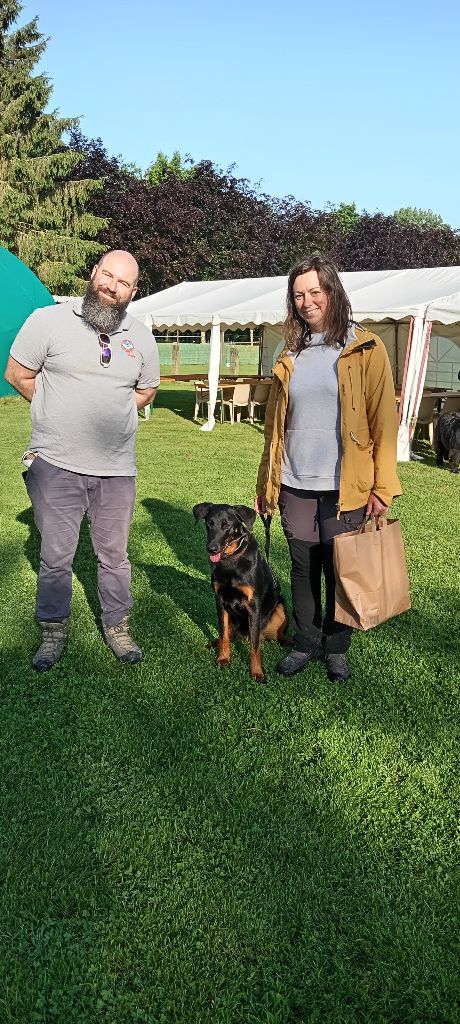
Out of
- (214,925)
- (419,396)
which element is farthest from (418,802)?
(419,396)

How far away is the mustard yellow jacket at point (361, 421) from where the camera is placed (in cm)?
328

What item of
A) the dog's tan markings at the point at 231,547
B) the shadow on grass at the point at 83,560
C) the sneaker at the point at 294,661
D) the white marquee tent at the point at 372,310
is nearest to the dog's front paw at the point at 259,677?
the sneaker at the point at 294,661

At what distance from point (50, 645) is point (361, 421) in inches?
81.9

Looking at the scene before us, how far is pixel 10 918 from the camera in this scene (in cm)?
231

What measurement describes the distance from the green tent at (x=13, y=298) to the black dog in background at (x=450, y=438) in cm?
770

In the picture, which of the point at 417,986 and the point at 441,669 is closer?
the point at 417,986

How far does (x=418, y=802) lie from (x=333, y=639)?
1093 millimetres

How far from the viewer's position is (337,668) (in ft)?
13.0

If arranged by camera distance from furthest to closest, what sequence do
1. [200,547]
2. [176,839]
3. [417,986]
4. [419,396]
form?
[419,396] < [200,547] < [176,839] < [417,986]

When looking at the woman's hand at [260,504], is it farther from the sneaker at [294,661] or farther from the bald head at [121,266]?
the bald head at [121,266]

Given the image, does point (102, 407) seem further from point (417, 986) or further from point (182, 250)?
point (182, 250)

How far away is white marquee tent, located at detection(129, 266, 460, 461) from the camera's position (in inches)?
462

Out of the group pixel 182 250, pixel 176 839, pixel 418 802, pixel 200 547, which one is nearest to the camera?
pixel 176 839

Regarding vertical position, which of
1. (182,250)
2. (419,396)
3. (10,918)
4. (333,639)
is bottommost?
(10,918)
